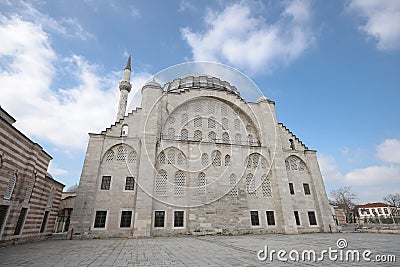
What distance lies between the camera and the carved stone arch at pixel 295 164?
23.0 m

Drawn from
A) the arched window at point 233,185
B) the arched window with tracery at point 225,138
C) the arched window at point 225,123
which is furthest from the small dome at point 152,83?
the arched window at point 233,185

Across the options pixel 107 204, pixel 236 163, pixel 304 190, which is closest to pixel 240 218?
pixel 236 163

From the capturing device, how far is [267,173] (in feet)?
70.6

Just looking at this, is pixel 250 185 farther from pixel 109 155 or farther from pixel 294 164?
pixel 109 155

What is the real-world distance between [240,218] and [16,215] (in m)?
16.4

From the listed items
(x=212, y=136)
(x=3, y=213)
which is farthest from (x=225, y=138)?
(x=3, y=213)

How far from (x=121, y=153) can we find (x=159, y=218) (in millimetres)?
6849

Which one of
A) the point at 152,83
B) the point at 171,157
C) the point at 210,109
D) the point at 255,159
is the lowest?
the point at 171,157

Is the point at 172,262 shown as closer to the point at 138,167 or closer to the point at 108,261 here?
the point at 108,261

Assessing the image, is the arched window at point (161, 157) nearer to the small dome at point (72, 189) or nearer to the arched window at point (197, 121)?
the arched window at point (197, 121)

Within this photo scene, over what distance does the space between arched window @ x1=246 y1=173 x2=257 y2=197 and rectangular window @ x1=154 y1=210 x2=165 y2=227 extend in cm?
858

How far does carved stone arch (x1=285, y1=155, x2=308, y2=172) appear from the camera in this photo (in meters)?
23.0

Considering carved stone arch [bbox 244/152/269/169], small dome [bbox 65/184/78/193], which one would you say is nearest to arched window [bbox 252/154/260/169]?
carved stone arch [bbox 244/152/269/169]

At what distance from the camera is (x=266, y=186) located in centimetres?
2119
